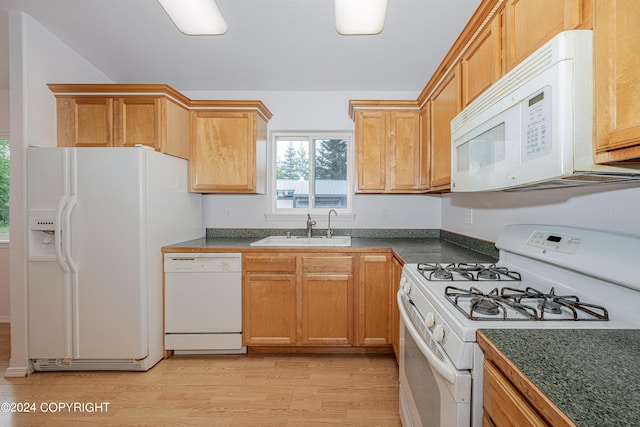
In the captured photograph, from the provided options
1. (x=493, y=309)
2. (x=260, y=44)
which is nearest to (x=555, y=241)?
(x=493, y=309)

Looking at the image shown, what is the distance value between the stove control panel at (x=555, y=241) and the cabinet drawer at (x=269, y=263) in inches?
64.7

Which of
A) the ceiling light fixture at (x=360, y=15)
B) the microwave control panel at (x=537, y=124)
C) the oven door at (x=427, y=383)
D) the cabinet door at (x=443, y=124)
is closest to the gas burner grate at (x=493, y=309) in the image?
the oven door at (x=427, y=383)

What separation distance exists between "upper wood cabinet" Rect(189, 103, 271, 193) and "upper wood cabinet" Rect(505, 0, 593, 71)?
2.10 meters

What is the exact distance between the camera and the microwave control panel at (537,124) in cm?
93

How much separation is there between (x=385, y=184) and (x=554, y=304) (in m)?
1.88

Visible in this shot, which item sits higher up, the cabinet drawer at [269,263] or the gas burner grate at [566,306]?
the gas burner grate at [566,306]

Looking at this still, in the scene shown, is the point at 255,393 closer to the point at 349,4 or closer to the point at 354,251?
the point at 354,251

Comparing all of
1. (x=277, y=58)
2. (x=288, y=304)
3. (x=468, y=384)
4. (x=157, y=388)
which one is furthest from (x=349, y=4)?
(x=157, y=388)

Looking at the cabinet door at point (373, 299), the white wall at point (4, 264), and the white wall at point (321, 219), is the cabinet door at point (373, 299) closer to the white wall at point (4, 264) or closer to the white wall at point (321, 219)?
the white wall at point (321, 219)

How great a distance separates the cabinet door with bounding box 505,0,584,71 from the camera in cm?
92

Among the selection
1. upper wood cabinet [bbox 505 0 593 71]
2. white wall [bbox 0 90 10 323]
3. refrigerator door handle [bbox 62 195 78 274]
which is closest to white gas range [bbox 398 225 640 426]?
upper wood cabinet [bbox 505 0 593 71]

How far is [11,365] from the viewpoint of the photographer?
226 cm

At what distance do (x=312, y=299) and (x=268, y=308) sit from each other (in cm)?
36

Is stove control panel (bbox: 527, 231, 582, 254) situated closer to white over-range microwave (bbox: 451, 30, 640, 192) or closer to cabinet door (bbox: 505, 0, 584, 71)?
white over-range microwave (bbox: 451, 30, 640, 192)
